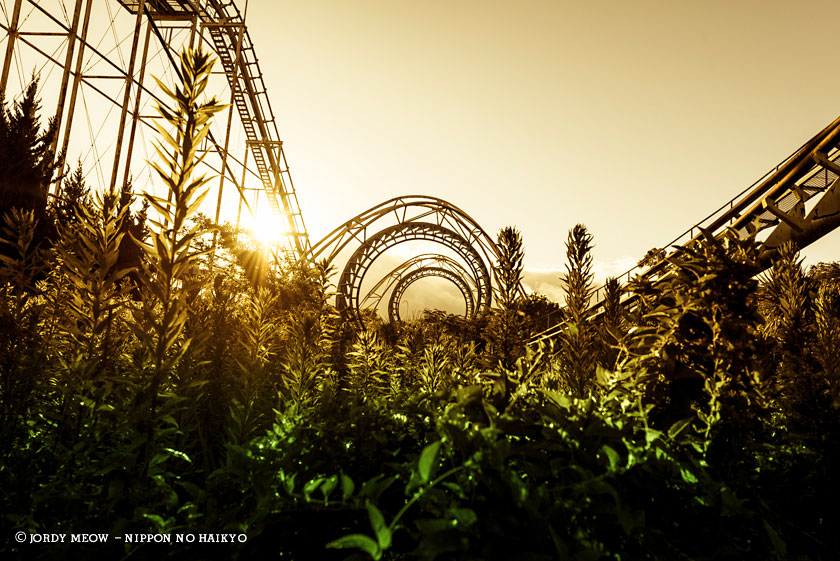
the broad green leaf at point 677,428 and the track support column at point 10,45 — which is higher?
the track support column at point 10,45

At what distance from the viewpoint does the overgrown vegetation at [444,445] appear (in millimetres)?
1060

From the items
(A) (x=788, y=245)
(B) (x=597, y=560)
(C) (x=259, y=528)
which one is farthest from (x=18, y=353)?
(A) (x=788, y=245)

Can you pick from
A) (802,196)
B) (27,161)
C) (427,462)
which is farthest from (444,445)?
(27,161)

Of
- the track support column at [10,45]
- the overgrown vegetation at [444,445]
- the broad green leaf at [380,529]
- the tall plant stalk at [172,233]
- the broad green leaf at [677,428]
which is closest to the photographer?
the broad green leaf at [380,529]

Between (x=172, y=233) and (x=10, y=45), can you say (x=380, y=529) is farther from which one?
(x=10, y=45)

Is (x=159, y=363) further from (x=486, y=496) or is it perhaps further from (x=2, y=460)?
(x=486, y=496)

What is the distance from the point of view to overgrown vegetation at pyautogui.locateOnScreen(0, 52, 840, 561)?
1.06 metres

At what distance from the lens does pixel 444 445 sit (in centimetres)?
138

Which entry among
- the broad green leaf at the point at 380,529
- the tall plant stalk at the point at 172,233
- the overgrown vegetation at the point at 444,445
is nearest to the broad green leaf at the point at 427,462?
the overgrown vegetation at the point at 444,445

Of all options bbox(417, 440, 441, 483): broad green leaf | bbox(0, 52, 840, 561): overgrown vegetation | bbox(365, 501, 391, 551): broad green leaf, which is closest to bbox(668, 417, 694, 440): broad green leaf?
bbox(0, 52, 840, 561): overgrown vegetation

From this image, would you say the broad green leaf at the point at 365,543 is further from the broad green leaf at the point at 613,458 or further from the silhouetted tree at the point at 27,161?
the silhouetted tree at the point at 27,161

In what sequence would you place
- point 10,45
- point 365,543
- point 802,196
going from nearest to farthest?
point 365,543
point 802,196
point 10,45

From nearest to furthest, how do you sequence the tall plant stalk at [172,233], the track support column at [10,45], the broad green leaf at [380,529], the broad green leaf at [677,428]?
the broad green leaf at [380,529], the broad green leaf at [677,428], the tall plant stalk at [172,233], the track support column at [10,45]

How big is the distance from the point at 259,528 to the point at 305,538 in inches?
8.5
